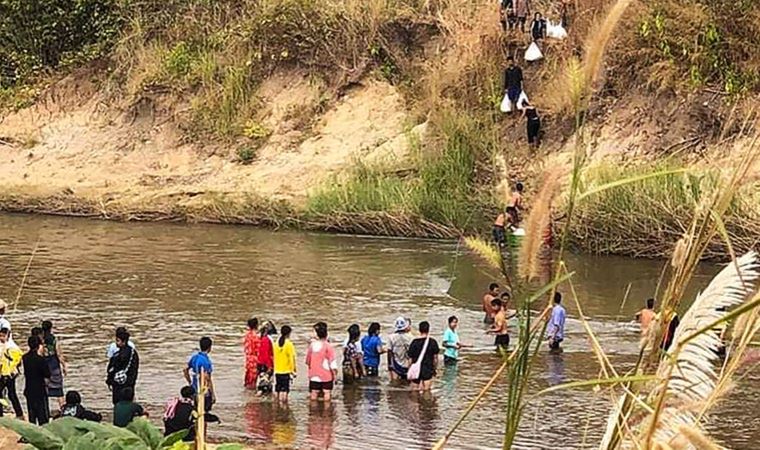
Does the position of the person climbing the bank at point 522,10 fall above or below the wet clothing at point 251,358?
above

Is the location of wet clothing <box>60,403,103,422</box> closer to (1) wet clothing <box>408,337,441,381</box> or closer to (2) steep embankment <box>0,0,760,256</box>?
(1) wet clothing <box>408,337,441,381</box>

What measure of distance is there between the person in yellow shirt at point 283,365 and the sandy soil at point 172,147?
1452cm

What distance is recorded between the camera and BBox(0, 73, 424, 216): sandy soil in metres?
29.7

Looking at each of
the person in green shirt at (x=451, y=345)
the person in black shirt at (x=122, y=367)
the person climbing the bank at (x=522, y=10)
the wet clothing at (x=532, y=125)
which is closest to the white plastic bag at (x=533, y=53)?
the person climbing the bank at (x=522, y=10)

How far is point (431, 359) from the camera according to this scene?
45.4 feet

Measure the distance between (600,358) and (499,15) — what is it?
2740 centimetres

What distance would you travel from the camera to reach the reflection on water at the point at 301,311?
12.3 meters

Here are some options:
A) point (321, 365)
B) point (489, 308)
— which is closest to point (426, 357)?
point (321, 365)

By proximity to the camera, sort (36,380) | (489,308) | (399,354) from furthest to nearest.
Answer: (489,308) < (399,354) < (36,380)

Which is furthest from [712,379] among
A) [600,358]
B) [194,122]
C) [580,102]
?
[194,122]

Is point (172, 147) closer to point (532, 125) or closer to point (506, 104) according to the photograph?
point (506, 104)

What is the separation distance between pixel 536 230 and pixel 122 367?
10.3 m

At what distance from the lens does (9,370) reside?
12203mm

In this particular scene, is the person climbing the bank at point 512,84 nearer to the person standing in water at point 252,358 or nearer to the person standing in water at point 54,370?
the person standing in water at point 252,358
